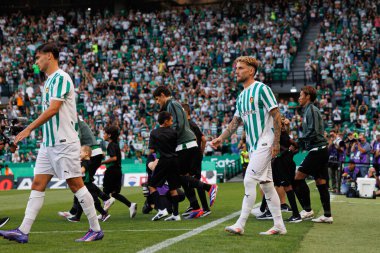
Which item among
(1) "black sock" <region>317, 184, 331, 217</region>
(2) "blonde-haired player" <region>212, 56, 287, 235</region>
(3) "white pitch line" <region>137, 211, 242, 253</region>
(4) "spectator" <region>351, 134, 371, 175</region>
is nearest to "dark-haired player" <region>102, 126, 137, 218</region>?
(3) "white pitch line" <region>137, 211, 242, 253</region>

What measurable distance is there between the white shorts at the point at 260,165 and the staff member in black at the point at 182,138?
2.82m

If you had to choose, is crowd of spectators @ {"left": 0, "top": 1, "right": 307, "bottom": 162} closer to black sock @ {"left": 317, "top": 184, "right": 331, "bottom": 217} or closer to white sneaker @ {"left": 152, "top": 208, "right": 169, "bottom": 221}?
white sneaker @ {"left": 152, "top": 208, "right": 169, "bottom": 221}

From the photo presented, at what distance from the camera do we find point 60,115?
315 inches

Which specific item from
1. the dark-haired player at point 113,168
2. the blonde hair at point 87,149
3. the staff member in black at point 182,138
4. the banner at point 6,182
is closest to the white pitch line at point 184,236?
the staff member in black at point 182,138

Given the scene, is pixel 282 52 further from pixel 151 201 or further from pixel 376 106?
pixel 151 201

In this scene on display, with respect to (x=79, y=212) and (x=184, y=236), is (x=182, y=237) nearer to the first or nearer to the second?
(x=184, y=236)

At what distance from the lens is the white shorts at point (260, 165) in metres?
8.53

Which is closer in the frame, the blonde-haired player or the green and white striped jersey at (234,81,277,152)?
the blonde-haired player

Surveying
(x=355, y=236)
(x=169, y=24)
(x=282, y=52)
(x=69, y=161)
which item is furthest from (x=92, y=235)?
(x=169, y=24)

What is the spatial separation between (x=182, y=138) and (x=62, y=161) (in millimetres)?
3774

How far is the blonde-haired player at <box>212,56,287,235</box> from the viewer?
28.1 feet

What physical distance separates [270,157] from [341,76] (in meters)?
26.7

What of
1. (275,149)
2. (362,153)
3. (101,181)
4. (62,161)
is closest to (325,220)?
(275,149)

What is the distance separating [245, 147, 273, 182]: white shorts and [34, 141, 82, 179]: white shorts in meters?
2.08
